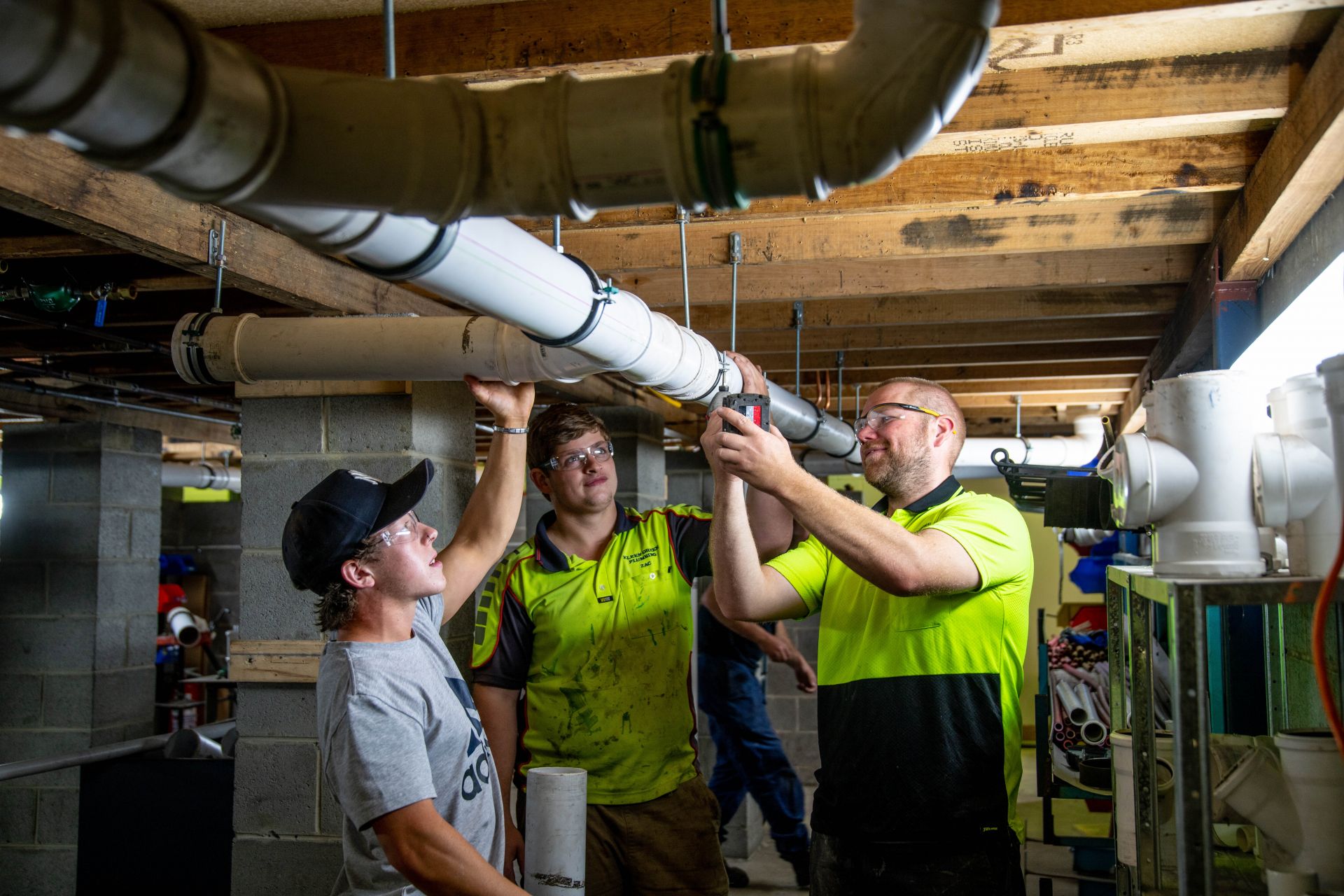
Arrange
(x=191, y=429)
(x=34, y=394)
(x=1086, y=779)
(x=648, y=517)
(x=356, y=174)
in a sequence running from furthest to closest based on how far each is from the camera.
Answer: (x=191, y=429)
(x=34, y=394)
(x=1086, y=779)
(x=648, y=517)
(x=356, y=174)

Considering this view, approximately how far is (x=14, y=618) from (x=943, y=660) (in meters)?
4.32

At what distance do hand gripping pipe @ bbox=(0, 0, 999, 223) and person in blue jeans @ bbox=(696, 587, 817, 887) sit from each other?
11.3 feet

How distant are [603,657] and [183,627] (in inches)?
197

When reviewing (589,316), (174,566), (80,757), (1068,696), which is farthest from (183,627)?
(589,316)

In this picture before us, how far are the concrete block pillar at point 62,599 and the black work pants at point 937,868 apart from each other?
3.80 m

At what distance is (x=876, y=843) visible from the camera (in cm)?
181

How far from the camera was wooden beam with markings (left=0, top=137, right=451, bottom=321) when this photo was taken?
5.17ft

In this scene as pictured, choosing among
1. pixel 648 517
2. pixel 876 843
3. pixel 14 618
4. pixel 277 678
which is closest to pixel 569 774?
pixel 876 843

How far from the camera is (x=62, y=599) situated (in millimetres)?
4445

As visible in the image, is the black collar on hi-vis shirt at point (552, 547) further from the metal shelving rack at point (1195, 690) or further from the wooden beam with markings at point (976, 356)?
the wooden beam with markings at point (976, 356)

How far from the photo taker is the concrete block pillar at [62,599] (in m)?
4.38

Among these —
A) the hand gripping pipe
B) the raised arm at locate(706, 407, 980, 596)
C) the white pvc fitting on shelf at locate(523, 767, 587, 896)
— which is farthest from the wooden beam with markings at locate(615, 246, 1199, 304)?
the hand gripping pipe

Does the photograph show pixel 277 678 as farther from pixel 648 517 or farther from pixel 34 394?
pixel 34 394

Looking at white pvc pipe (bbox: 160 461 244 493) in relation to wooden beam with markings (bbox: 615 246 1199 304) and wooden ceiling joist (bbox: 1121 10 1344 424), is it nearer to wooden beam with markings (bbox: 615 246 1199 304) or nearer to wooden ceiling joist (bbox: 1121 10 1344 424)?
wooden beam with markings (bbox: 615 246 1199 304)
